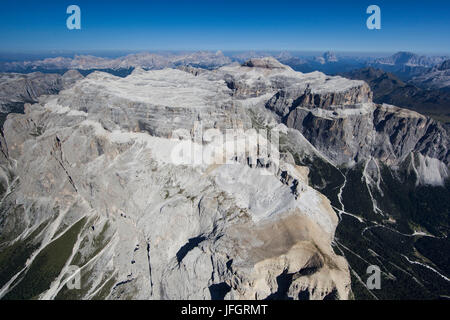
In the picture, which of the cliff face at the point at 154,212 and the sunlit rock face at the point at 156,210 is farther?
the sunlit rock face at the point at 156,210

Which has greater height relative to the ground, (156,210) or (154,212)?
(156,210)

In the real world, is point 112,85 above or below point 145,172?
above

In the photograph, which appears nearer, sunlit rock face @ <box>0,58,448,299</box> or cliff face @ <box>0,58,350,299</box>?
cliff face @ <box>0,58,350,299</box>

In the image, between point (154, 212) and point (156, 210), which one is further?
point (156, 210)

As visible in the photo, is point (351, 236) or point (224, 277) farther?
point (351, 236)
